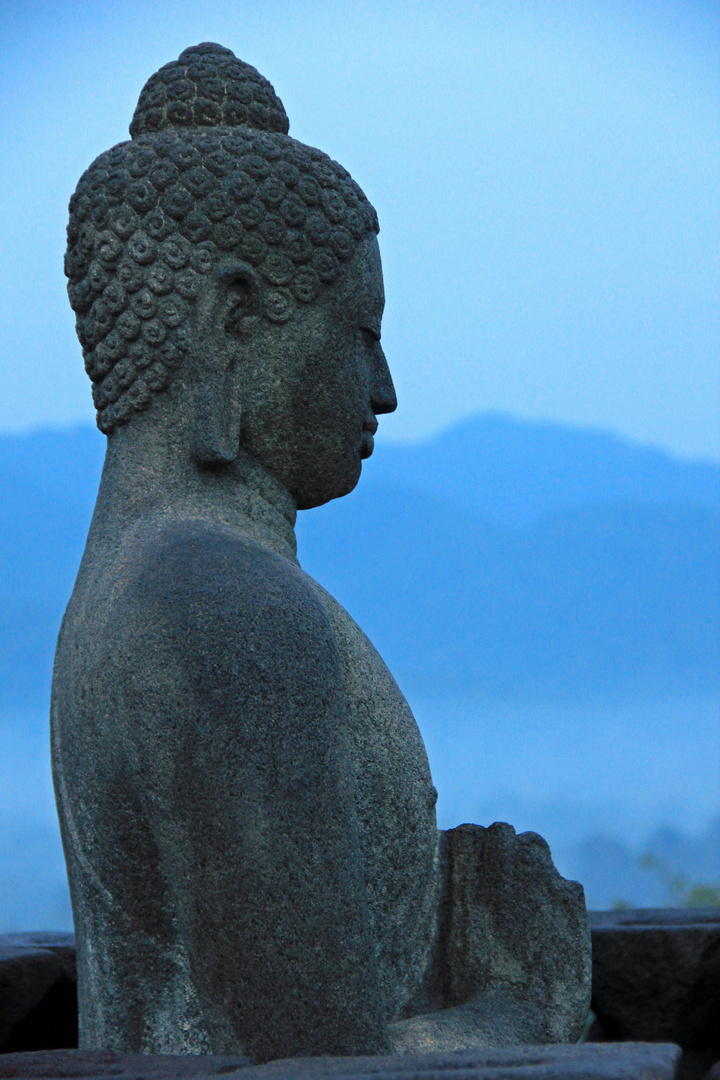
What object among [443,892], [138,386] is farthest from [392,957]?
[138,386]

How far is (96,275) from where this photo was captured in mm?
3643

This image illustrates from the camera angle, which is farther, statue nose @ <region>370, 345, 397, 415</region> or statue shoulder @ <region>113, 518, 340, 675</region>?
statue nose @ <region>370, 345, 397, 415</region>

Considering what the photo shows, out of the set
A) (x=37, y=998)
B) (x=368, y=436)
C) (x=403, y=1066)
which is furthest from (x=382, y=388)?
(x=37, y=998)

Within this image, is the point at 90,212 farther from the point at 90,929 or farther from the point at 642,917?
the point at 642,917

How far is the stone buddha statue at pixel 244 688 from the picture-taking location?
2.90 meters

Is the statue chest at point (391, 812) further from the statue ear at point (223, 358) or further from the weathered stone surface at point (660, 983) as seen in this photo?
the weathered stone surface at point (660, 983)

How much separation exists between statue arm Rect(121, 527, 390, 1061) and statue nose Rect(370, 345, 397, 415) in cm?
101

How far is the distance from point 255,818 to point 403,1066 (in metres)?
0.62

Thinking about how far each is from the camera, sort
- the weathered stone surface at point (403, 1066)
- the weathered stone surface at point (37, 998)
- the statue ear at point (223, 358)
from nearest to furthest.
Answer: the weathered stone surface at point (403, 1066) < the statue ear at point (223, 358) < the weathered stone surface at point (37, 998)

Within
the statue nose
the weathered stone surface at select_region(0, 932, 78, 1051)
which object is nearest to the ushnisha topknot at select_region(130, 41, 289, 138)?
the statue nose

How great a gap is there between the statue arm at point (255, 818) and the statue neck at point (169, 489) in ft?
1.52

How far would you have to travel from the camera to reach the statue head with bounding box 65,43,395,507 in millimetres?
3551

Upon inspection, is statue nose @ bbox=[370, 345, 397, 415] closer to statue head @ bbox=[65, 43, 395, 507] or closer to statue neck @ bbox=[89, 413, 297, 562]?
statue head @ bbox=[65, 43, 395, 507]

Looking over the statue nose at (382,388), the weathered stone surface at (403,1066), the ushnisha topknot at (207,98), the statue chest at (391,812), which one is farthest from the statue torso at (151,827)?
the ushnisha topknot at (207,98)
